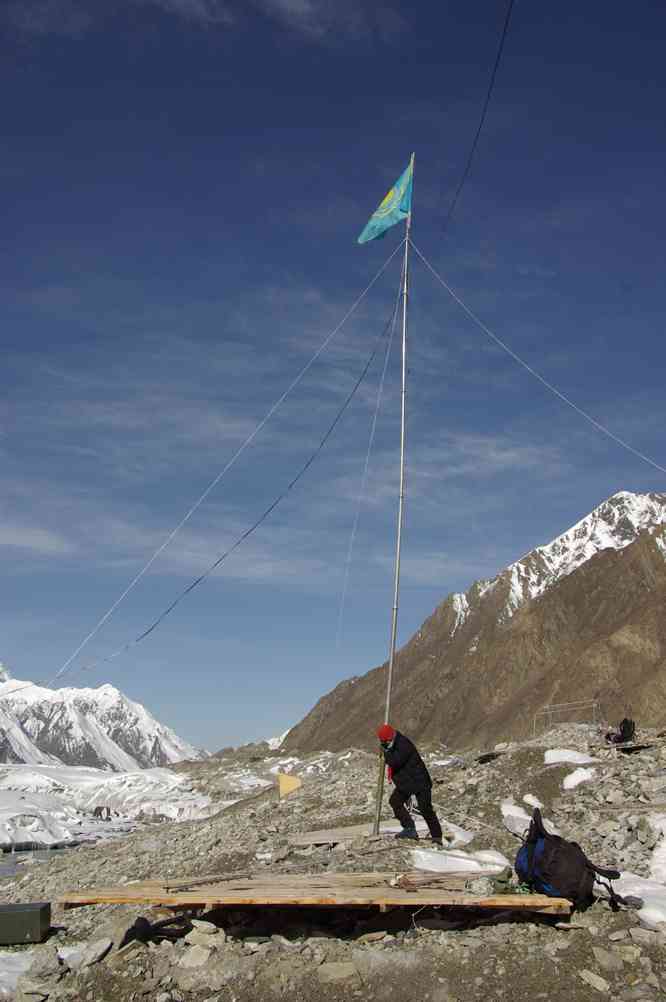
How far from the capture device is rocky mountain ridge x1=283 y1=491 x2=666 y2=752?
9431 centimetres

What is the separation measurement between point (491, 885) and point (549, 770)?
10001 millimetres

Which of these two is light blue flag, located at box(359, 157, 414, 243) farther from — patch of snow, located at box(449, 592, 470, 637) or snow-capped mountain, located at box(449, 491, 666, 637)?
patch of snow, located at box(449, 592, 470, 637)

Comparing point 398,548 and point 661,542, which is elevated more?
point 661,542

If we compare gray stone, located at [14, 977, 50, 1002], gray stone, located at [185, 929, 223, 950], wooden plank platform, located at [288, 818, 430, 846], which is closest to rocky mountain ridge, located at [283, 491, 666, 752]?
wooden plank platform, located at [288, 818, 430, 846]

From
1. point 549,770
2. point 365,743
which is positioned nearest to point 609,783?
point 549,770

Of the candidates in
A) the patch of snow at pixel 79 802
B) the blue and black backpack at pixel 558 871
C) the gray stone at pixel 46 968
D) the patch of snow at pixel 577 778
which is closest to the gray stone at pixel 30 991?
the gray stone at pixel 46 968

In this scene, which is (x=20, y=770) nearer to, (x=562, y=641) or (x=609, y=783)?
(x=562, y=641)

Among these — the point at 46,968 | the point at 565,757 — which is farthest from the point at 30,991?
the point at 565,757

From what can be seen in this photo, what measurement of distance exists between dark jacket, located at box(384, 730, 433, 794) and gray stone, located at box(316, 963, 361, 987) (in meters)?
4.63

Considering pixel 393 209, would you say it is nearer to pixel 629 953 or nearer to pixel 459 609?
pixel 629 953

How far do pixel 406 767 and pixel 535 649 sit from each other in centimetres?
10811

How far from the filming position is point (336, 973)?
8.93m

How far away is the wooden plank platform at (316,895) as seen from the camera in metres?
9.41

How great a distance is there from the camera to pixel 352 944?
376 inches
